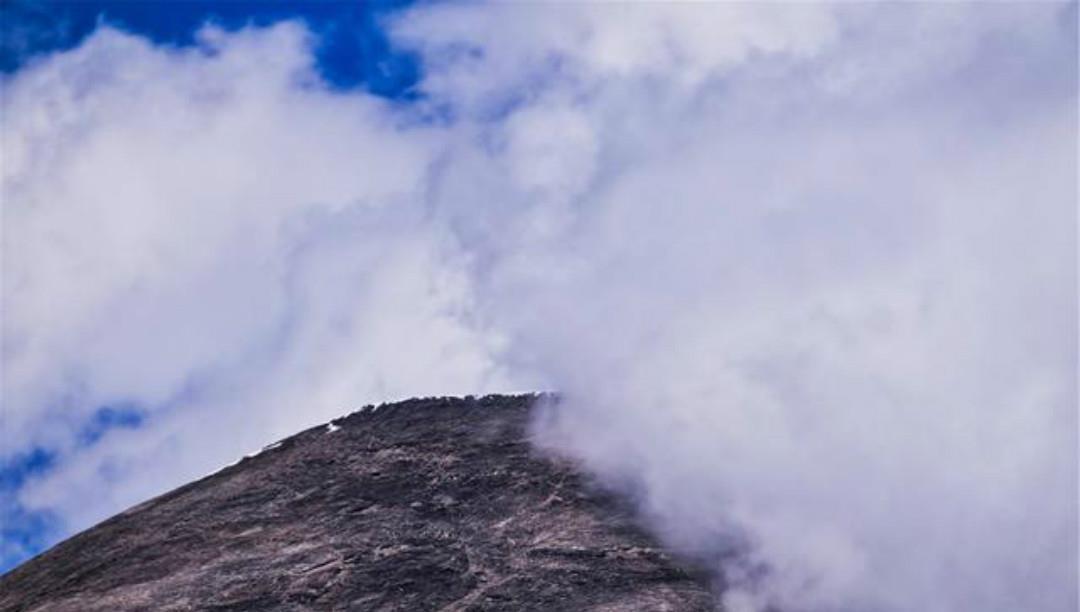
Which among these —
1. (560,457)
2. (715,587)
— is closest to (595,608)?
(715,587)

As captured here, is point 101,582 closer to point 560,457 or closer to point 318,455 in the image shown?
point 318,455

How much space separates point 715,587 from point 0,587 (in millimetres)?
18185

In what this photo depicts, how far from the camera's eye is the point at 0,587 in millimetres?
39188

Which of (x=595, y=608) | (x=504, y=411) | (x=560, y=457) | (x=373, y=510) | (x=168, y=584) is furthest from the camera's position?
(x=504, y=411)

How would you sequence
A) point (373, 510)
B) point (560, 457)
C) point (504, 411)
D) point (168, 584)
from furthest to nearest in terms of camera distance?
point (504, 411) → point (560, 457) → point (373, 510) → point (168, 584)

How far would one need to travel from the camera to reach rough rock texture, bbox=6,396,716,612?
3319 centimetres

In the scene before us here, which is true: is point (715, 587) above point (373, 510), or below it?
below

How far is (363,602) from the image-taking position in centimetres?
3284

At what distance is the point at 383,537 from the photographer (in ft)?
117

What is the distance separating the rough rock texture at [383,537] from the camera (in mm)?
33188

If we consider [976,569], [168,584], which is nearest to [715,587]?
[976,569]

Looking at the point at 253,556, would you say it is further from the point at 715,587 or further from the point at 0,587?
the point at 715,587

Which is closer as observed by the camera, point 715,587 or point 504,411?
point 715,587

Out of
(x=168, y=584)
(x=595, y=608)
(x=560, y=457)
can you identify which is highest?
(x=560, y=457)
